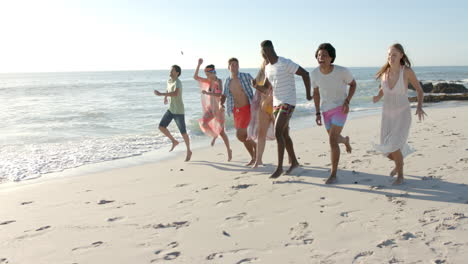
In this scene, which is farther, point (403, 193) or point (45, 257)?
point (403, 193)

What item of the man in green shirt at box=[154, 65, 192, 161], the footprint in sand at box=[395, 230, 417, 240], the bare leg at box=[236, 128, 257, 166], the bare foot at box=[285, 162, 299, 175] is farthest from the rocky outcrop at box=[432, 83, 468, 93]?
the footprint in sand at box=[395, 230, 417, 240]

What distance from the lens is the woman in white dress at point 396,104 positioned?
4.49 m

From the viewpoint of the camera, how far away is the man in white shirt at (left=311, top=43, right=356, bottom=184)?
482 cm

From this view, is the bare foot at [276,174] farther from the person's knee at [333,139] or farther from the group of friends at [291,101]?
the person's knee at [333,139]

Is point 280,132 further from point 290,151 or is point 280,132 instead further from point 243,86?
point 243,86

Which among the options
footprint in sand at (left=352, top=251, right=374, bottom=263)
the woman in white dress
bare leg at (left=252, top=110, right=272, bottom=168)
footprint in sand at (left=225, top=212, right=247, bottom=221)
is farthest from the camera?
bare leg at (left=252, top=110, right=272, bottom=168)

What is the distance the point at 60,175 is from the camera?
22.1 ft

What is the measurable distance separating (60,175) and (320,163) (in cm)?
431

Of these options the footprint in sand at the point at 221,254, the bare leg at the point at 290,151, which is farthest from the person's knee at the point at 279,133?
the footprint in sand at the point at 221,254

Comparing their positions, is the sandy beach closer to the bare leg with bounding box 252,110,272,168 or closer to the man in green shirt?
the bare leg with bounding box 252,110,272,168

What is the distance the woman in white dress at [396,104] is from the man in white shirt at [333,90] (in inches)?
16.5

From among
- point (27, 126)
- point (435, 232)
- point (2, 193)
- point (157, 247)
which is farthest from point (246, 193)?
point (27, 126)

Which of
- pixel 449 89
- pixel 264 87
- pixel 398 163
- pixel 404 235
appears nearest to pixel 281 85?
pixel 264 87

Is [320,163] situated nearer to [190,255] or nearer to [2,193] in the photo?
[190,255]
